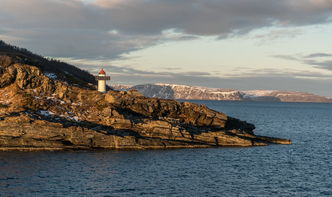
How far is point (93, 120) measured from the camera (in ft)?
264

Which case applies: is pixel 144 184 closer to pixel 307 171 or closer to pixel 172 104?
pixel 307 171

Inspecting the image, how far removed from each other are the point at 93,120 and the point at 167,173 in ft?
92.8

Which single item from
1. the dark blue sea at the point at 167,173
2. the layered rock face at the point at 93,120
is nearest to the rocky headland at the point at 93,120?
the layered rock face at the point at 93,120

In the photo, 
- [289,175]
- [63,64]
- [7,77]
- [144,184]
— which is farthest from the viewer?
[63,64]

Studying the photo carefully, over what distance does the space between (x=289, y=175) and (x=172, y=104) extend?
120 ft

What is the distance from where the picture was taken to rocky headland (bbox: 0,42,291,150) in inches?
2849

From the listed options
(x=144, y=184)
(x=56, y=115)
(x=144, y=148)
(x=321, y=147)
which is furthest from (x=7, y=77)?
(x=321, y=147)

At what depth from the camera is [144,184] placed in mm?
50688

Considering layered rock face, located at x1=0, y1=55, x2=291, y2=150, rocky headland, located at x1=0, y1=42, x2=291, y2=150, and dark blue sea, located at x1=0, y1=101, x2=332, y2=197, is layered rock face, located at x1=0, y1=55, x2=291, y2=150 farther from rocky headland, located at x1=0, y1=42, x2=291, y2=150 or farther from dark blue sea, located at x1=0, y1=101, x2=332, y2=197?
dark blue sea, located at x1=0, y1=101, x2=332, y2=197

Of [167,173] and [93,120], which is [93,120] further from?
[167,173]

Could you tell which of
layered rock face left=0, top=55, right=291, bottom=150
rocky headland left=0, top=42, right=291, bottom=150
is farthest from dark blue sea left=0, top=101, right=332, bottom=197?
rocky headland left=0, top=42, right=291, bottom=150

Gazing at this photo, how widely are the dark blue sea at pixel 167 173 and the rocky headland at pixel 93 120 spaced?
4028 mm

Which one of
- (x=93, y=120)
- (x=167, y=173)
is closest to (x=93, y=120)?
(x=93, y=120)

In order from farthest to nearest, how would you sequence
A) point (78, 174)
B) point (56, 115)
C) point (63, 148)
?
1. point (56, 115)
2. point (63, 148)
3. point (78, 174)
